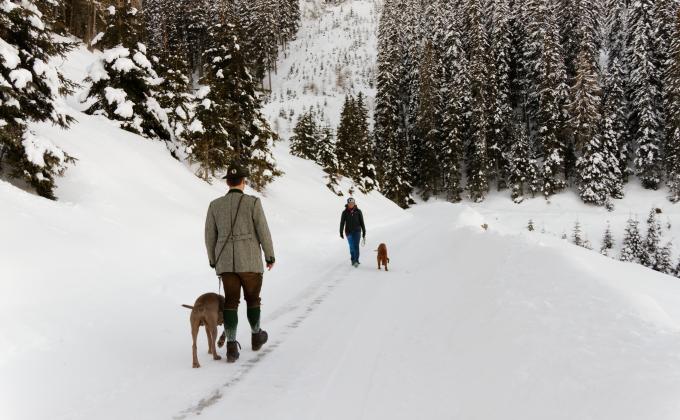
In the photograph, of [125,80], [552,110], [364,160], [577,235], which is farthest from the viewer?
[552,110]

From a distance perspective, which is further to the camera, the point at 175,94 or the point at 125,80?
the point at 175,94

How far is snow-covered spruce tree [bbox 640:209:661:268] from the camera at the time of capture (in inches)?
1393

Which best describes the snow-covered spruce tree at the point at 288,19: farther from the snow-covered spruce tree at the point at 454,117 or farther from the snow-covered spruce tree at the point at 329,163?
the snow-covered spruce tree at the point at 329,163

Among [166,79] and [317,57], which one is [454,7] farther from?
[166,79]

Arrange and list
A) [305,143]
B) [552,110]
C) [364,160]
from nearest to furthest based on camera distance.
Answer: [364,160]
[305,143]
[552,110]

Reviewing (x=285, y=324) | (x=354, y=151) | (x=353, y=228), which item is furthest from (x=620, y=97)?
(x=285, y=324)

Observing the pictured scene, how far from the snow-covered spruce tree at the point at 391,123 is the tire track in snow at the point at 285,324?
45208 mm

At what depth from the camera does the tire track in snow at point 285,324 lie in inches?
153

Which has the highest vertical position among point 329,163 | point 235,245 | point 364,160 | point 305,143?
point 305,143

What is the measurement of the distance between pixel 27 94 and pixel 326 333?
28.5 ft

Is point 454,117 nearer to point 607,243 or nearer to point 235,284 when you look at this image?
point 607,243

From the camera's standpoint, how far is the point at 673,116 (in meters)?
45.7

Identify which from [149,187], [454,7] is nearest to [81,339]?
[149,187]

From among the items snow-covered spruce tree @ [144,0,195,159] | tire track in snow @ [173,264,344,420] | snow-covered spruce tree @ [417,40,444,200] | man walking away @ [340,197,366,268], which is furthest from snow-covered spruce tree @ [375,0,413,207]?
tire track in snow @ [173,264,344,420]
